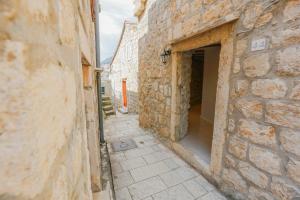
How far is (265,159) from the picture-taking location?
4.75 ft

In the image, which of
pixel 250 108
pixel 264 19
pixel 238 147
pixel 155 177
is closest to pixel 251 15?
pixel 264 19

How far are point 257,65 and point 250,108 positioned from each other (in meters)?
0.46

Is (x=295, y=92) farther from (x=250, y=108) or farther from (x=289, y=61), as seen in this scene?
(x=250, y=108)

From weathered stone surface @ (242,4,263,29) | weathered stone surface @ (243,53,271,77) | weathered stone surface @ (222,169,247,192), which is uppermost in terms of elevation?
weathered stone surface @ (242,4,263,29)

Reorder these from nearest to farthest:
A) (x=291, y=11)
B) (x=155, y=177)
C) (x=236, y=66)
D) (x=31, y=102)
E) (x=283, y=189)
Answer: (x=31, y=102), (x=291, y=11), (x=283, y=189), (x=236, y=66), (x=155, y=177)

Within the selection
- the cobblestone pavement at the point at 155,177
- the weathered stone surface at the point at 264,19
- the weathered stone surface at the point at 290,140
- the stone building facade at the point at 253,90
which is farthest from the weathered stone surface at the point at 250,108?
the cobblestone pavement at the point at 155,177

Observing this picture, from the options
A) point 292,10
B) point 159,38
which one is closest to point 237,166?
point 292,10

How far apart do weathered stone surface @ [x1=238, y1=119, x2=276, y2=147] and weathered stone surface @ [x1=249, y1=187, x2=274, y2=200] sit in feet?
1.79

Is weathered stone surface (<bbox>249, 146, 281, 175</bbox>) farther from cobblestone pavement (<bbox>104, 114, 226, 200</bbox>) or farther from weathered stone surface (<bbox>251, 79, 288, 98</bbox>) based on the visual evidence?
cobblestone pavement (<bbox>104, 114, 226, 200</bbox>)

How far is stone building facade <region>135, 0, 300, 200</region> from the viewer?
4.08 ft

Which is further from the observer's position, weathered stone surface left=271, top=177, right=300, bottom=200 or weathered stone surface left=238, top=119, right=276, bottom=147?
→ weathered stone surface left=238, top=119, right=276, bottom=147

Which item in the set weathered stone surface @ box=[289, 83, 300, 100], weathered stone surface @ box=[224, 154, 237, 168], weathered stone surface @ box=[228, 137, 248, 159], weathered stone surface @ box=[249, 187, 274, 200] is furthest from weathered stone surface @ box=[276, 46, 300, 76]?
weathered stone surface @ box=[249, 187, 274, 200]

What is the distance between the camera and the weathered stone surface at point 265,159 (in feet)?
4.49

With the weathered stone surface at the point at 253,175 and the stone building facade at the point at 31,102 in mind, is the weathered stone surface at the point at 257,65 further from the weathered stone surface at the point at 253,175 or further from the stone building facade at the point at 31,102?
the stone building facade at the point at 31,102
